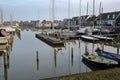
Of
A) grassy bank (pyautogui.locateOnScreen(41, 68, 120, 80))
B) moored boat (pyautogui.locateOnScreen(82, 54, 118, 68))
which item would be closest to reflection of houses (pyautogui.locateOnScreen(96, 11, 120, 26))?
moored boat (pyautogui.locateOnScreen(82, 54, 118, 68))

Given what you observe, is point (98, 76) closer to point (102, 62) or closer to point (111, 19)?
point (102, 62)

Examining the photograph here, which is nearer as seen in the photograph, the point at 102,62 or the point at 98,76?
the point at 98,76

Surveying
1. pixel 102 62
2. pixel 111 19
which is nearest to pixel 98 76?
pixel 102 62

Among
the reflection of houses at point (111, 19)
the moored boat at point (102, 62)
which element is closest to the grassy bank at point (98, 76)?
the moored boat at point (102, 62)

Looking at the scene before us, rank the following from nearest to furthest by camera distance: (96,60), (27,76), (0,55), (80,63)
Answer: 1. (27,76)
2. (96,60)
3. (80,63)
4. (0,55)

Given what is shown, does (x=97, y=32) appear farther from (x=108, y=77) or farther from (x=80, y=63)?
(x=108, y=77)

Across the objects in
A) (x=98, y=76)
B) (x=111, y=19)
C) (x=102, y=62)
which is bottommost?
(x=102, y=62)

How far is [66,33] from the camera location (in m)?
52.5

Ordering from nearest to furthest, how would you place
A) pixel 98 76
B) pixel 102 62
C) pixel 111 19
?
pixel 98 76
pixel 102 62
pixel 111 19

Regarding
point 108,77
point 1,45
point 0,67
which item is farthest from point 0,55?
point 108,77

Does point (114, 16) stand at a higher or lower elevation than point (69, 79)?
higher

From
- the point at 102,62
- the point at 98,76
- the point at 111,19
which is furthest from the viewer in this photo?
the point at 111,19

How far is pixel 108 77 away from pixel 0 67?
1237 centimetres

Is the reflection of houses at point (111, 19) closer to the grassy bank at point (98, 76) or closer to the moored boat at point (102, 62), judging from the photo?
the moored boat at point (102, 62)
